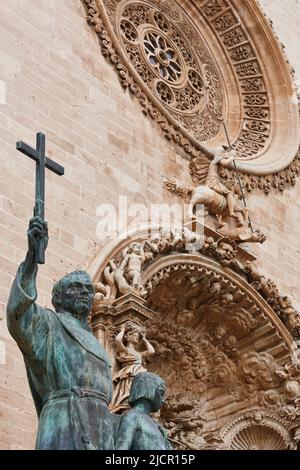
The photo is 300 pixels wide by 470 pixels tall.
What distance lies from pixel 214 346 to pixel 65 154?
9.36 feet

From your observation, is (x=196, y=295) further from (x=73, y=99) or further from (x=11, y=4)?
(x=11, y=4)

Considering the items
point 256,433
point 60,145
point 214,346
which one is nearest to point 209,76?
point 214,346

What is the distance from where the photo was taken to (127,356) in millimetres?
11133

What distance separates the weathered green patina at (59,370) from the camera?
23.2 feet

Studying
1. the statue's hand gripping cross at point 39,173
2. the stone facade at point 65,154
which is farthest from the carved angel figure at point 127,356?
the statue's hand gripping cross at point 39,173

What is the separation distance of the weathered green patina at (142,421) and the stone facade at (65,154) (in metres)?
2.67

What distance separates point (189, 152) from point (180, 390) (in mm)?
2575

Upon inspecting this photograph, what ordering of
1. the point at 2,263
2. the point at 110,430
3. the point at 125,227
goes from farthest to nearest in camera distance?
the point at 125,227 → the point at 2,263 → the point at 110,430

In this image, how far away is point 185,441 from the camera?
42.2 ft

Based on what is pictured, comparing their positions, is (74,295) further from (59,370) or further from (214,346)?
(214,346)

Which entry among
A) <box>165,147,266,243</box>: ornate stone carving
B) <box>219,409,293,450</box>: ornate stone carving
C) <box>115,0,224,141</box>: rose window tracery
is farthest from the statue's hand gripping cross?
<box>115,0,224,141</box>: rose window tracery

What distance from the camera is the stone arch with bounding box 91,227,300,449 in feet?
41.9

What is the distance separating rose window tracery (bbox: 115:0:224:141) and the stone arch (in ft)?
6.83

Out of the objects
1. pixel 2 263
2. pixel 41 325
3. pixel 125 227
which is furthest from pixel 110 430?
pixel 125 227
